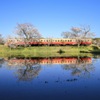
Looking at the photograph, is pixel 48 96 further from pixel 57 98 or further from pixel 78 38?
pixel 78 38

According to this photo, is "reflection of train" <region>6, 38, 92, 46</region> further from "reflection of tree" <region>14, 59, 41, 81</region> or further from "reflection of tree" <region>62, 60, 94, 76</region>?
"reflection of tree" <region>14, 59, 41, 81</region>

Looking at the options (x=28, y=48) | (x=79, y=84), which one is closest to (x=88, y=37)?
(x=28, y=48)

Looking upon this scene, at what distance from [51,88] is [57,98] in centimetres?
301

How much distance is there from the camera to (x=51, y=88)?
17.6 m

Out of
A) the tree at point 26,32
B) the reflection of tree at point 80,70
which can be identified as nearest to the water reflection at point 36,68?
the reflection of tree at point 80,70

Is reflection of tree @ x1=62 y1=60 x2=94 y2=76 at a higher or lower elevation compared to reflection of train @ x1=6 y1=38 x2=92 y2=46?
lower

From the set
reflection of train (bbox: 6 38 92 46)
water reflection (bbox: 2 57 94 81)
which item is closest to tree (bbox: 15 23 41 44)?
reflection of train (bbox: 6 38 92 46)

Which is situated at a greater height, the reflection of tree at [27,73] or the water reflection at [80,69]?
the reflection of tree at [27,73]

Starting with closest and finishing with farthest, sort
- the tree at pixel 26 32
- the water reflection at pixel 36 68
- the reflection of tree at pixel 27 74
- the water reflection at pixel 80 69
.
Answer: the reflection of tree at pixel 27 74
the water reflection at pixel 36 68
the water reflection at pixel 80 69
the tree at pixel 26 32

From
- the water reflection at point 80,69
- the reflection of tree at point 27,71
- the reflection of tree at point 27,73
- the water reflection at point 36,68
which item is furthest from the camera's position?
the water reflection at point 80,69

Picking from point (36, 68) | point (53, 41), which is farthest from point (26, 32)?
point (36, 68)

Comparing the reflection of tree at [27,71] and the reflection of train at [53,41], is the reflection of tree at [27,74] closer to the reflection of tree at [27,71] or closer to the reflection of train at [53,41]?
the reflection of tree at [27,71]

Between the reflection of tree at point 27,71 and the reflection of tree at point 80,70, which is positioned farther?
the reflection of tree at point 80,70

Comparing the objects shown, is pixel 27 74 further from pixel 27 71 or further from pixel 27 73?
pixel 27 71
